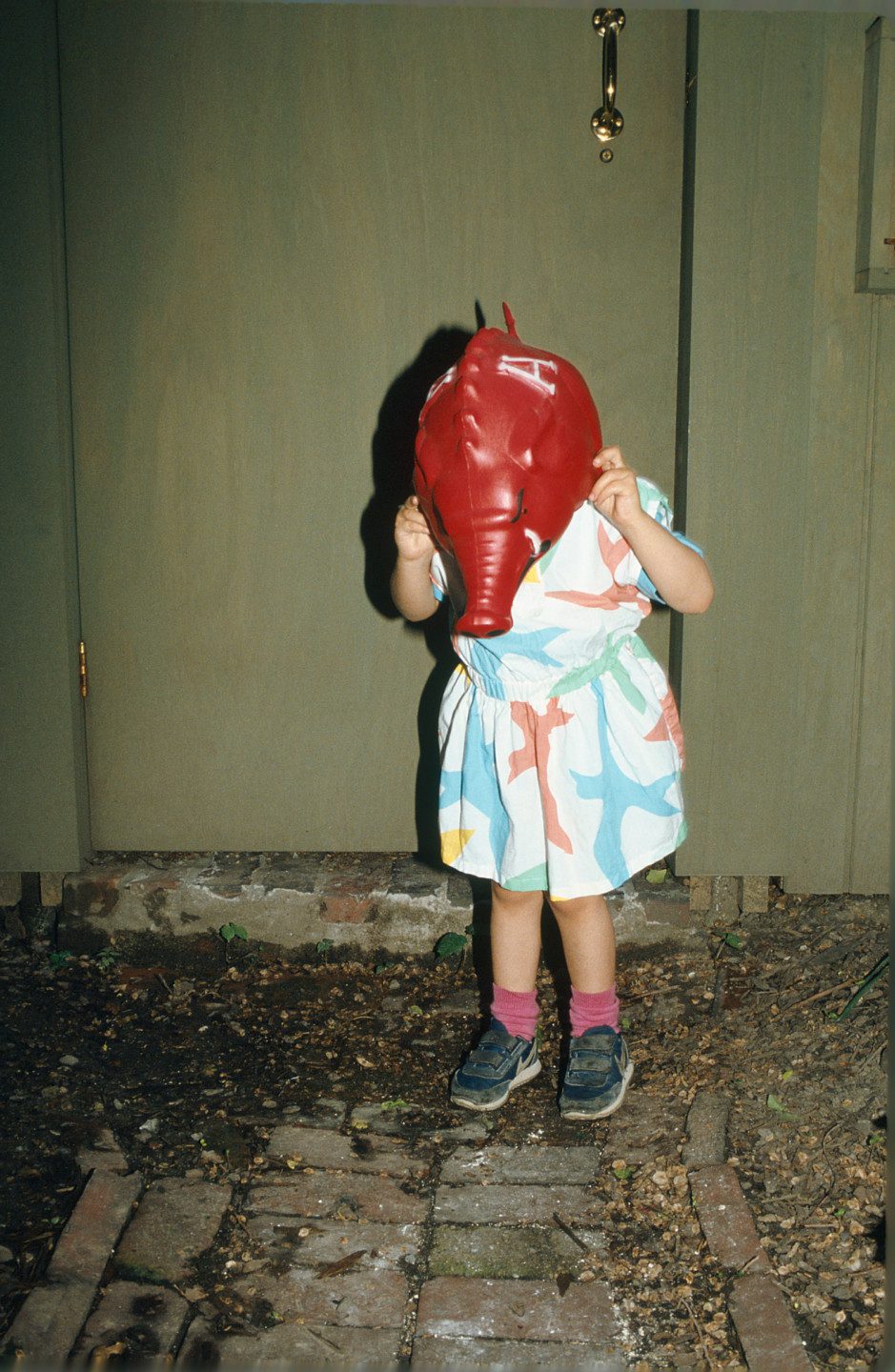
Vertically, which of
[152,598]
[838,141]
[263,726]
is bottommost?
[263,726]

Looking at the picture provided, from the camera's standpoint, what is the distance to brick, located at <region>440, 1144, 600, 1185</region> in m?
2.50

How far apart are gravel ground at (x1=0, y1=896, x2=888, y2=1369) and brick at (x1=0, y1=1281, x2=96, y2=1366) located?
0.18ft

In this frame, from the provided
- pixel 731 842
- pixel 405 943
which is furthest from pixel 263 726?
pixel 731 842

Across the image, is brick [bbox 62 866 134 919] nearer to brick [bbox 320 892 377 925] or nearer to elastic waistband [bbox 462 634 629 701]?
brick [bbox 320 892 377 925]

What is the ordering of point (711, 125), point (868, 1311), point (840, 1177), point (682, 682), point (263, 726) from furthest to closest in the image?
point (263, 726)
point (682, 682)
point (711, 125)
point (840, 1177)
point (868, 1311)

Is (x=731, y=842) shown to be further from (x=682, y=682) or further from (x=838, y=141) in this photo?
(x=838, y=141)

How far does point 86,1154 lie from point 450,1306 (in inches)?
34.8

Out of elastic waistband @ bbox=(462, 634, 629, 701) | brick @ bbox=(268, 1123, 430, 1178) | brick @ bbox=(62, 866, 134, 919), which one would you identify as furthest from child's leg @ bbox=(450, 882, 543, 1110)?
brick @ bbox=(62, 866, 134, 919)

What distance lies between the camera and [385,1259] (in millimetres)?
2266

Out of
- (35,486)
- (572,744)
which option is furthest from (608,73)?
(35,486)

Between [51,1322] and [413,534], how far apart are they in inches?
63.7

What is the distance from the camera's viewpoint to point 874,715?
3.39m

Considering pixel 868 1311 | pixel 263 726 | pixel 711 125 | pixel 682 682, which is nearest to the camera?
pixel 868 1311

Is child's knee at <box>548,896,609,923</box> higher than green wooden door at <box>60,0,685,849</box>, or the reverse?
green wooden door at <box>60,0,685,849</box>
